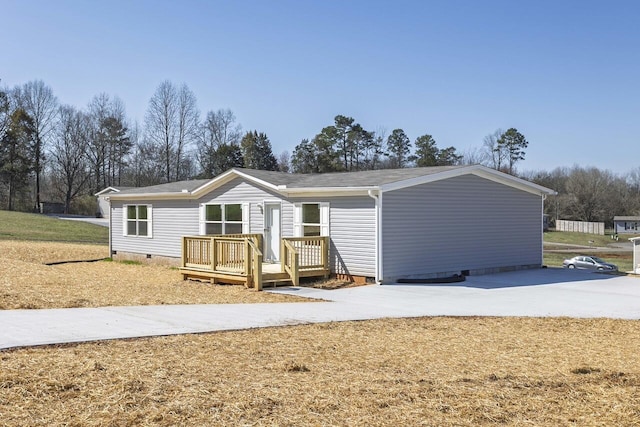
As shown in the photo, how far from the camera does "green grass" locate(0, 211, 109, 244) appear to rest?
104ft

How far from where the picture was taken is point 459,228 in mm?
17234

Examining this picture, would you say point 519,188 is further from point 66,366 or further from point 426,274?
point 66,366

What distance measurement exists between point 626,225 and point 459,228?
68.3m

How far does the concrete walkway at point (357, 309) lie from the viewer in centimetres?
819

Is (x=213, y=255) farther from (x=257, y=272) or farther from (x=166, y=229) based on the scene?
(x=166, y=229)

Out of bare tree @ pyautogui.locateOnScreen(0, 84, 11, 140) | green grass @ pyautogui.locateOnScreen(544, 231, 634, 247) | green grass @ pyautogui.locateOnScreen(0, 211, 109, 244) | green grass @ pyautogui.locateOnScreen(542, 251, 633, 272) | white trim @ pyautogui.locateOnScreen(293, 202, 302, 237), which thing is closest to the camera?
white trim @ pyautogui.locateOnScreen(293, 202, 302, 237)

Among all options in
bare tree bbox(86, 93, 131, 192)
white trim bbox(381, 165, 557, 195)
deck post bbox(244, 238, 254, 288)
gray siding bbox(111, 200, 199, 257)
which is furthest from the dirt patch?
bare tree bbox(86, 93, 131, 192)

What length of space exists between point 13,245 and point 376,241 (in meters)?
17.5

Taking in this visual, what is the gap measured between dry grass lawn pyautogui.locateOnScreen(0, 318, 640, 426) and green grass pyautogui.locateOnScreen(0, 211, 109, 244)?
2662cm

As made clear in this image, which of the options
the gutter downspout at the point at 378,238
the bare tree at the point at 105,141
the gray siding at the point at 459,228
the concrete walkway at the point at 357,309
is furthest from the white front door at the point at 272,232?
the bare tree at the point at 105,141

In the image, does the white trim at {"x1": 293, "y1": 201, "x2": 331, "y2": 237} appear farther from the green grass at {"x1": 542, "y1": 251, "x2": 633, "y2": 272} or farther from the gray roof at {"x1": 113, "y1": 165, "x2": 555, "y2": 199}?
the green grass at {"x1": 542, "y1": 251, "x2": 633, "y2": 272}

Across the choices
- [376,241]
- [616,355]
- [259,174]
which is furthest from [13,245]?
[616,355]

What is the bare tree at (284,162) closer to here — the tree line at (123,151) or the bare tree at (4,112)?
the tree line at (123,151)

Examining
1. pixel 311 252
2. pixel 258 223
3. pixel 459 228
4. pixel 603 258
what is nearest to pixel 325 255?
pixel 311 252
